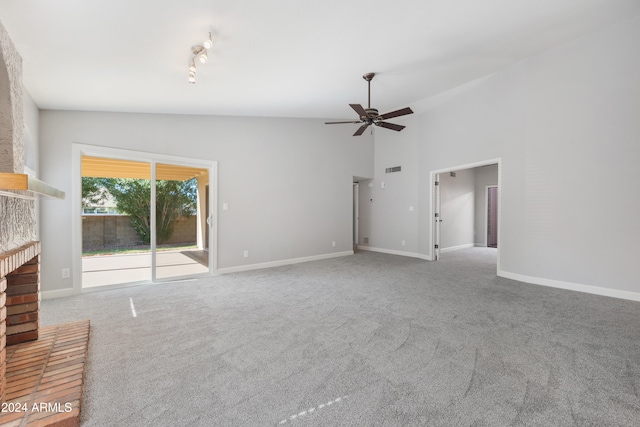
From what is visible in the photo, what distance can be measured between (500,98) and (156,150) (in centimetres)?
576

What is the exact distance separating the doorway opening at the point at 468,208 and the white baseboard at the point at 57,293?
751 cm

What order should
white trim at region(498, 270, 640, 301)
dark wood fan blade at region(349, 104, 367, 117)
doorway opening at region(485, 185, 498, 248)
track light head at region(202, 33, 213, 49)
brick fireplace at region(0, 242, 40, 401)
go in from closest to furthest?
brick fireplace at region(0, 242, 40, 401)
track light head at region(202, 33, 213, 49)
white trim at region(498, 270, 640, 301)
dark wood fan blade at region(349, 104, 367, 117)
doorway opening at region(485, 185, 498, 248)

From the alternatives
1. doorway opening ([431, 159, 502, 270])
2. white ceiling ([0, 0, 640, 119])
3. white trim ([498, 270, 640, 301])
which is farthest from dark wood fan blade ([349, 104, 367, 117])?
doorway opening ([431, 159, 502, 270])

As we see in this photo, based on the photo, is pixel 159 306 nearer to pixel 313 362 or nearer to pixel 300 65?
pixel 313 362

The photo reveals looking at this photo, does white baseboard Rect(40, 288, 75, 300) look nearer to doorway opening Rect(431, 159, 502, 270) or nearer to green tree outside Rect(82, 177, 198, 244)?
green tree outside Rect(82, 177, 198, 244)

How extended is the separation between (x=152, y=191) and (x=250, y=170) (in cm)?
168

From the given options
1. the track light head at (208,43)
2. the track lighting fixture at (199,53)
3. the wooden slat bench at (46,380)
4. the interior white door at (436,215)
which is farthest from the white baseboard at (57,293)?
the interior white door at (436,215)

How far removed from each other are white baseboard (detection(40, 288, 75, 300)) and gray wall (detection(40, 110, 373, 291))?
0.18ft

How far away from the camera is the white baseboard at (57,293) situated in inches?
144

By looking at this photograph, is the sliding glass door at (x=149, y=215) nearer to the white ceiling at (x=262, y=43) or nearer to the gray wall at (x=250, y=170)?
the gray wall at (x=250, y=170)

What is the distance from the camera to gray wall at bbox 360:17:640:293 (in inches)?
141

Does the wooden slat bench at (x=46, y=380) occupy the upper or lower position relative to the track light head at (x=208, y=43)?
lower

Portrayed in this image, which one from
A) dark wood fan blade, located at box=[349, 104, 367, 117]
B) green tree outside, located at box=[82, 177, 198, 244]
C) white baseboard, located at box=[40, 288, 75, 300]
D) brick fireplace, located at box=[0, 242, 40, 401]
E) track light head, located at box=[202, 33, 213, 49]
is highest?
track light head, located at box=[202, 33, 213, 49]

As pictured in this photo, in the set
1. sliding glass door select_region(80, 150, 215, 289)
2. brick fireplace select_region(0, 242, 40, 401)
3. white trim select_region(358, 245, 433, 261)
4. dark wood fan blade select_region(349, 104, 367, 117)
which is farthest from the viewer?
white trim select_region(358, 245, 433, 261)
